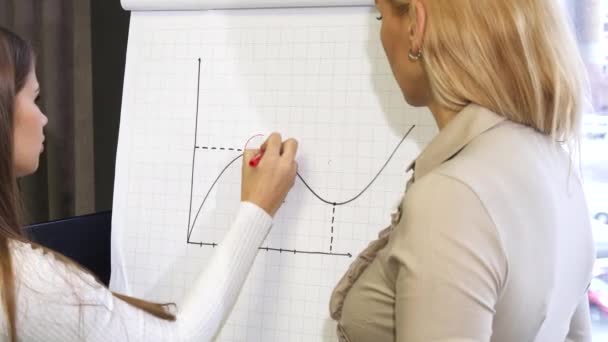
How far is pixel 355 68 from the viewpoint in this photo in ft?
3.05

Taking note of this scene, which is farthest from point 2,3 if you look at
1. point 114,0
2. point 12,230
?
point 12,230

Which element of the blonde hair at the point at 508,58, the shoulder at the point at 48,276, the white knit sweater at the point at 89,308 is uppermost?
the blonde hair at the point at 508,58

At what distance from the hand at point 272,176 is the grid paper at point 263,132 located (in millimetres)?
26

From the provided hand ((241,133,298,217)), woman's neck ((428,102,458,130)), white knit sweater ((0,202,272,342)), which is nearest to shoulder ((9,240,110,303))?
white knit sweater ((0,202,272,342))

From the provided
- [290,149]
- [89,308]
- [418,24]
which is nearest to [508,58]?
[418,24]

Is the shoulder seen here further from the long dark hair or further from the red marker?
the red marker

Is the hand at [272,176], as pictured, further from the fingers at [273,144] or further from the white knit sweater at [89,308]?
the white knit sweater at [89,308]

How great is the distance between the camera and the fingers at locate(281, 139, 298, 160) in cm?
93

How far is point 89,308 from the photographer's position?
27.7 inches

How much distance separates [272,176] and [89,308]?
326 mm

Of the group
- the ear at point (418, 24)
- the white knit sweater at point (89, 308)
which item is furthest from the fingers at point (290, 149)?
the ear at point (418, 24)

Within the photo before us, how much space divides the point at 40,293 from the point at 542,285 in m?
0.54

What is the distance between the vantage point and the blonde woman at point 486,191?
0.56 metres

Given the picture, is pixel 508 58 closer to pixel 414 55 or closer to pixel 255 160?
pixel 414 55
